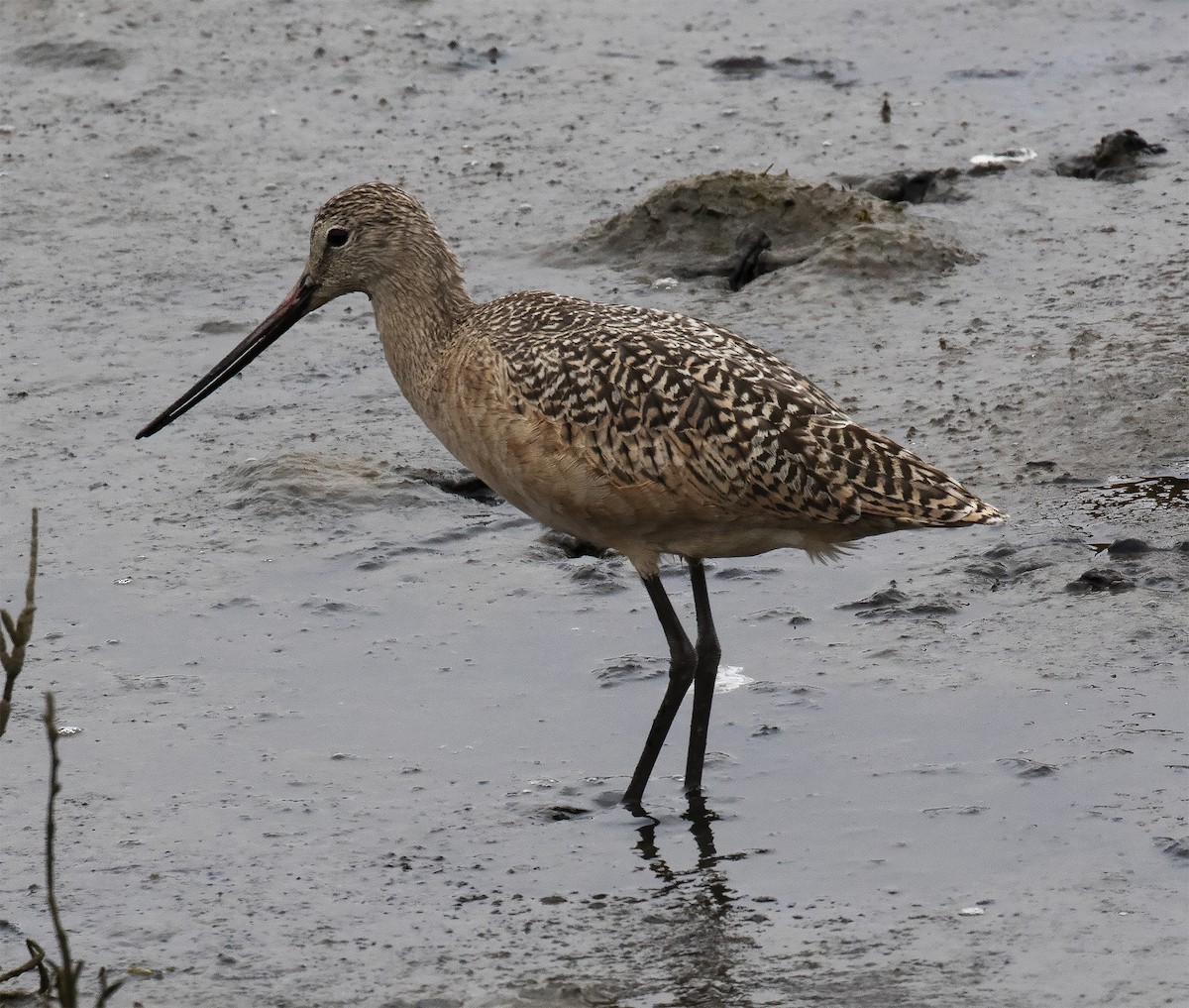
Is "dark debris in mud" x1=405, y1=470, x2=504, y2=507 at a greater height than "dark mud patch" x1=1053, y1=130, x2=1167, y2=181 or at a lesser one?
lesser

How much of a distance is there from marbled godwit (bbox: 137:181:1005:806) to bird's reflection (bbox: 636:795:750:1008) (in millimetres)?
216

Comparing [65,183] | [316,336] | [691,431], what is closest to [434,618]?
[691,431]

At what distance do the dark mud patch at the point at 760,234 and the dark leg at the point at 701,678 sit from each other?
3154 millimetres

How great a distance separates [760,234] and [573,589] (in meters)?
2.60

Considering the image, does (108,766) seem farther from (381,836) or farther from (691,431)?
(691,431)

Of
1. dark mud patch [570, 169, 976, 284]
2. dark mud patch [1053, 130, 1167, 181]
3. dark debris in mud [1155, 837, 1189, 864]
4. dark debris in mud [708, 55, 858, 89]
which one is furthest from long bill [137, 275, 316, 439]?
dark debris in mud [708, 55, 858, 89]

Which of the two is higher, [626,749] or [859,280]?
[859,280]

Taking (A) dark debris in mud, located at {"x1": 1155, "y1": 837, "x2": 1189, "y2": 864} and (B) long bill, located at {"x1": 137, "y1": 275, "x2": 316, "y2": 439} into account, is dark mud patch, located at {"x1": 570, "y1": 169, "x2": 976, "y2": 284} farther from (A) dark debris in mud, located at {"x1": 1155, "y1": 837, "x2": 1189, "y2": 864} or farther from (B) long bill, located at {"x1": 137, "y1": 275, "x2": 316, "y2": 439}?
(A) dark debris in mud, located at {"x1": 1155, "y1": 837, "x2": 1189, "y2": 864}

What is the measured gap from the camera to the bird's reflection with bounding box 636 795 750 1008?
174 inches

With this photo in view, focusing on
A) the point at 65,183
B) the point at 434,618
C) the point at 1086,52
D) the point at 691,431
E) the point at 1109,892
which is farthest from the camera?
the point at 1086,52

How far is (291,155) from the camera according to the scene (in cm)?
993

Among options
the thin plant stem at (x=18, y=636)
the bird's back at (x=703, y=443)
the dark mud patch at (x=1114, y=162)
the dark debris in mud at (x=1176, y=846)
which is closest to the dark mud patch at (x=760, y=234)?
the dark mud patch at (x=1114, y=162)

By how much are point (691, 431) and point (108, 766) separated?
1.90 meters

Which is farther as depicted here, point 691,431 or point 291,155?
point 291,155
